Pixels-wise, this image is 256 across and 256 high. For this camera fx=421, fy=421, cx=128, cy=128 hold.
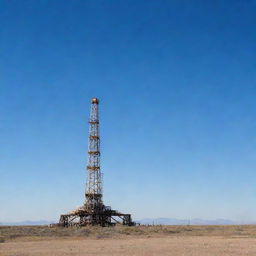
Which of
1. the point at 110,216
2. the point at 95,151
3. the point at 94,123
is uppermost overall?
the point at 94,123

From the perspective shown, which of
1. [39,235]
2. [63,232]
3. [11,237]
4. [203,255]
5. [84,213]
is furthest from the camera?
[84,213]

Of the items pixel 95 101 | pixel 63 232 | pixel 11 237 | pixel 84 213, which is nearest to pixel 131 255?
pixel 11 237

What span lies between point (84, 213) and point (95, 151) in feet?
35.4

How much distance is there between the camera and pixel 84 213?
70.5 m

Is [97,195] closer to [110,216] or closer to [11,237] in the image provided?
[110,216]

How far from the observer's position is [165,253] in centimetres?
2678

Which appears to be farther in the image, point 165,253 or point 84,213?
point 84,213

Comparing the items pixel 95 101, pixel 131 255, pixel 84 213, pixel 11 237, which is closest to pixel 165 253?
pixel 131 255

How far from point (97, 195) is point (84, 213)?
13.5 feet

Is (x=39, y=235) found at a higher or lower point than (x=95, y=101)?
lower

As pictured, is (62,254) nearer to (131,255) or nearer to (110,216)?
(131,255)

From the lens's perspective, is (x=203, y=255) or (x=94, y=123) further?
(x=94, y=123)

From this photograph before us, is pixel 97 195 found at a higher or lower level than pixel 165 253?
higher

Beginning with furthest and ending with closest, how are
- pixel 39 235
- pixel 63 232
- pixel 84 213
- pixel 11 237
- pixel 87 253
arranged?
pixel 84 213 → pixel 63 232 → pixel 39 235 → pixel 11 237 → pixel 87 253
